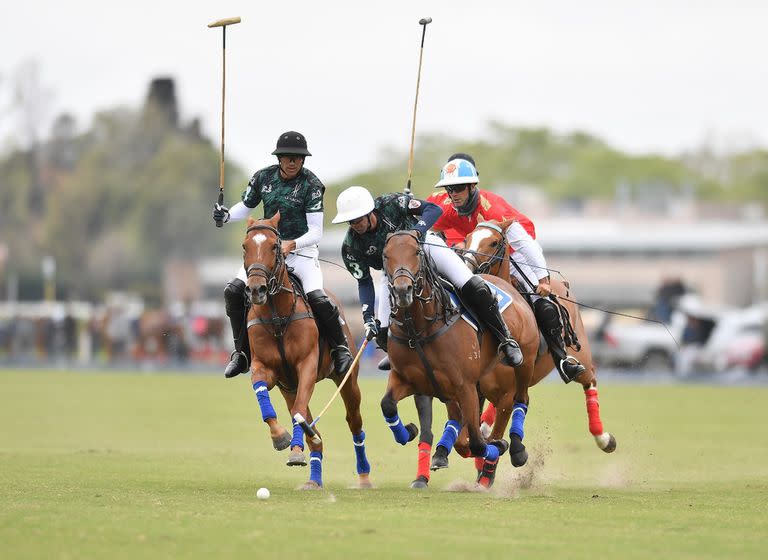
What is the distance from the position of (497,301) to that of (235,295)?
2.29 m

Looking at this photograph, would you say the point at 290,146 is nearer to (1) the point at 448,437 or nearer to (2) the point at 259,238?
(2) the point at 259,238

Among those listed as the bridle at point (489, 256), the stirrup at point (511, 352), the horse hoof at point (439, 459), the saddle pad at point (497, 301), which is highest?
the bridle at point (489, 256)

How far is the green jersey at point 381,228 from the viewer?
43.8ft

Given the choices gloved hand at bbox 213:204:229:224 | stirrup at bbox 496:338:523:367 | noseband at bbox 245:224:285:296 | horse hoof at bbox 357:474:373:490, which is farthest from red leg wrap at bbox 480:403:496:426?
gloved hand at bbox 213:204:229:224

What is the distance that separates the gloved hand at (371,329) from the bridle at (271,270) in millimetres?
758

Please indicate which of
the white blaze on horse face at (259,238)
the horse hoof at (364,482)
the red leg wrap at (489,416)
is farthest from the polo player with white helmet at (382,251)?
the red leg wrap at (489,416)

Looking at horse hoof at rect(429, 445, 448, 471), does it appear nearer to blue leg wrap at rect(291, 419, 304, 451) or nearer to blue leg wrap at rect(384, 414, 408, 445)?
blue leg wrap at rect(384, 414, 408, 445)

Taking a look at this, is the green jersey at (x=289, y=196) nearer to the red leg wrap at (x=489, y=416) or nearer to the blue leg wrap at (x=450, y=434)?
the blue leg wrap at (x=450, y=434)

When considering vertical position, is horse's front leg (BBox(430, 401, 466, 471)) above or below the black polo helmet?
below

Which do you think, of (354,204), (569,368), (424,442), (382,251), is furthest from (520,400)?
(354,204)

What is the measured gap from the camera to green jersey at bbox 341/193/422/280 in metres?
13.4

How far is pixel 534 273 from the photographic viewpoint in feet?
50.6

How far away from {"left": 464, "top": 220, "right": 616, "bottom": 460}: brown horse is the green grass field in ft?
1.94

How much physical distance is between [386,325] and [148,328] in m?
35.1
